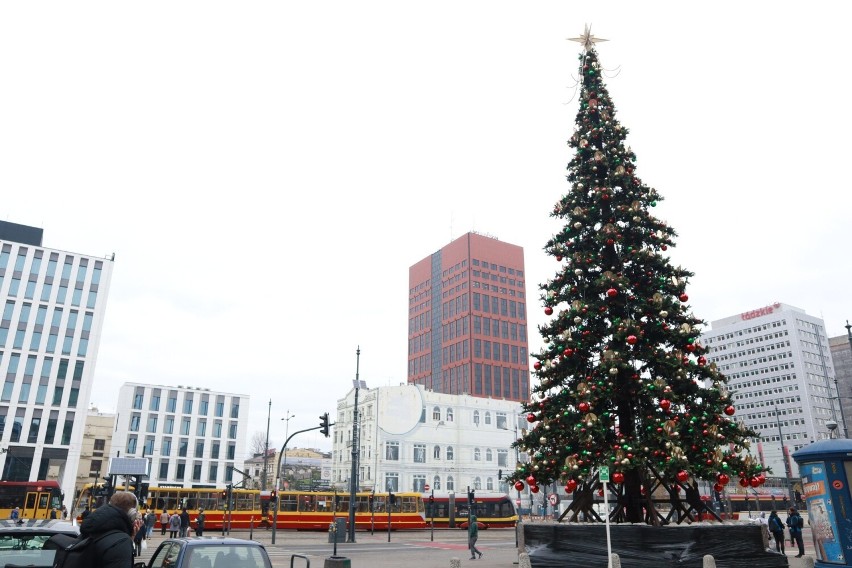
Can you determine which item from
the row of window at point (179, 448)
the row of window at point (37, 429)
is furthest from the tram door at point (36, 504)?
the row of window at point (179, 448)

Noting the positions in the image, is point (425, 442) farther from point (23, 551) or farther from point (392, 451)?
point (23, 551)

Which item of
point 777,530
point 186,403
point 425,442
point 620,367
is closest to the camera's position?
point 620,367

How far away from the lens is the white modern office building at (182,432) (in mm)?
82250

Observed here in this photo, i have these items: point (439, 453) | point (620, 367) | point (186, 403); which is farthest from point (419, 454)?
point (620, 367)

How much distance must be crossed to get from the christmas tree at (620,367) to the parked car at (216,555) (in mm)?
8363

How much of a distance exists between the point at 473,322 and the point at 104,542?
11846 centimetres

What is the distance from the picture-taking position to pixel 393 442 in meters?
69.1

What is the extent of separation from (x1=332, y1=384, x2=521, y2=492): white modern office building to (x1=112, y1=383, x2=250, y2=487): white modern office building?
22561mm

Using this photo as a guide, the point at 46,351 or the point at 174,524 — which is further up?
the point at 46,351

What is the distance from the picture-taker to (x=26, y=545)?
696cm

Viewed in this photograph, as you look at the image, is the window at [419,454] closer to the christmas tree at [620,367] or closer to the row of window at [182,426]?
the row of window at [182,426]

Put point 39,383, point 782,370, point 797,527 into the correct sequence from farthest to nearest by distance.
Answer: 1. point 782,370
2. point 39,383
3. point 797,527

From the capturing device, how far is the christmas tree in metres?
14.2

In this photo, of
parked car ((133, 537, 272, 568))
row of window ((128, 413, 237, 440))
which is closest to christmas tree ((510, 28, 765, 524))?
parked car ((133, 537, 272, 568))
